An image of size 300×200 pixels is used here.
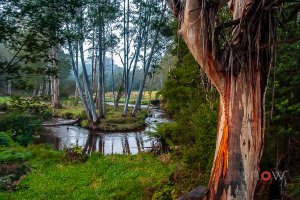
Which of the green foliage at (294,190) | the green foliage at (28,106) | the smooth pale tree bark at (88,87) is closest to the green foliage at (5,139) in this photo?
the green foliage at (28,106)

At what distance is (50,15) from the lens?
5441 mm

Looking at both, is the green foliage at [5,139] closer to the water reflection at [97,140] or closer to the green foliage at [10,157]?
the green foliage at [10,157]

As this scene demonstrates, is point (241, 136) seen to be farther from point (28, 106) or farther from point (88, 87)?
point (88, 87)

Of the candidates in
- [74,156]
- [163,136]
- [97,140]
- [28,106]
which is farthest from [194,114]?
[97,140]

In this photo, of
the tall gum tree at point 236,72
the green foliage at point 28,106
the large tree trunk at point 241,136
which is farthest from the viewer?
the green foliage at point 28,106

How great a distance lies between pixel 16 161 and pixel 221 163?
A: 8584 millimetres

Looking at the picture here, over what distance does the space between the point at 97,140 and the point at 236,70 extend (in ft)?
47.0

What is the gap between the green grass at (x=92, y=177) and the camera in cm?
721

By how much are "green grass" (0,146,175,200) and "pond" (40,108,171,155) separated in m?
3.05

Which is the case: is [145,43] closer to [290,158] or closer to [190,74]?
[190,74]

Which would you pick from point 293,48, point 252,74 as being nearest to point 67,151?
point 293,48

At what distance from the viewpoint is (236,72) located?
289 cm

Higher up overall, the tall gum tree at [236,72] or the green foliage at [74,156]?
the tall gum tree at [236,72]

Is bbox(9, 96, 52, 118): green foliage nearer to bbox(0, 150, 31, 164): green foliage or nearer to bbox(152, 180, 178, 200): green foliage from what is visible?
bbox(152, 180, 178, 200): green foliage
